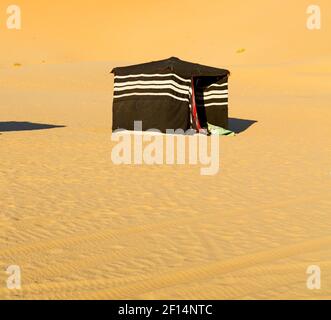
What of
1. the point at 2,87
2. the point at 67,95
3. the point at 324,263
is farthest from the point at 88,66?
the point at 324,263

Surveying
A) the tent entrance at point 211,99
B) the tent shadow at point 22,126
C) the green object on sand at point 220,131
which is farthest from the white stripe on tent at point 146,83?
the tent shadow at point 22,126

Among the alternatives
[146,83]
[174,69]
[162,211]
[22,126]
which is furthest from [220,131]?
[162,211]

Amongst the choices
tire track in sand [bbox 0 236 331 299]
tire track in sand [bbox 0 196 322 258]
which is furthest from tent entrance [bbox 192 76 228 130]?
tire track in sand [bbox 0 236 331 299]

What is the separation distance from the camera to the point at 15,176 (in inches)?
408

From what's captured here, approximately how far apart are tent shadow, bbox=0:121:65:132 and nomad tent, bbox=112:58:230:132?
2454 mm

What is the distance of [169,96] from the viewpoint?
16.8m

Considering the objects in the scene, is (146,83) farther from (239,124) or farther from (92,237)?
(92,237)

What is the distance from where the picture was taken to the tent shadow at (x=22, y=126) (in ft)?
58.0

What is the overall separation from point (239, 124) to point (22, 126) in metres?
7.24

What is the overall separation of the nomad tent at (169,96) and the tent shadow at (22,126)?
2454 mm

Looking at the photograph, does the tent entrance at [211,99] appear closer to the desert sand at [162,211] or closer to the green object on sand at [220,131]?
the green object on sand at [220,131]

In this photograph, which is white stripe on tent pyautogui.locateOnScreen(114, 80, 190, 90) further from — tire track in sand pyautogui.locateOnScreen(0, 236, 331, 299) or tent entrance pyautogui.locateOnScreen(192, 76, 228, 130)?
tire track in sand pyautogui.locateOnScreen(0, 236, 331, 299)

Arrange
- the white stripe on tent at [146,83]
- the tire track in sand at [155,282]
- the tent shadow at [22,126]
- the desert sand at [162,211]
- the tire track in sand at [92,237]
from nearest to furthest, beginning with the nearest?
the tire track in sand at [155,282] → the desert sand at [162,211] → the tire track in sand at [92,237] → the white stripe on tent at [146,83] → the tent shadow at [22,126]

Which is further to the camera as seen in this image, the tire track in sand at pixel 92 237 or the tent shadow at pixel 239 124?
the tent shadow at pixel 239 124
